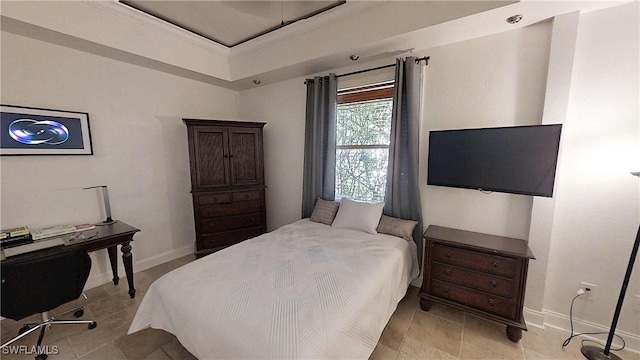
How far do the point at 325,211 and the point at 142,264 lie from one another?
7.67 ft

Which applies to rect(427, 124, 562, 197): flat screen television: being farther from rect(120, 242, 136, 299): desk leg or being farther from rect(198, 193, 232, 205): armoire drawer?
rect(120, 242, 136, 299): desk leg

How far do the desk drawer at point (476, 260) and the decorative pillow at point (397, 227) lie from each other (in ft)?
0.92

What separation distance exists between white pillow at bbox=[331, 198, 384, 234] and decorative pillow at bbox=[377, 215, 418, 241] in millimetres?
66

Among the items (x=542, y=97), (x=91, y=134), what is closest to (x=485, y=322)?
(x=542, y=97)

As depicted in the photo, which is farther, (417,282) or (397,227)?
(417,282)

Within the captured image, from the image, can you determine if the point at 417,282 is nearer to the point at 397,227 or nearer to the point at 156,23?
the point at 397,227

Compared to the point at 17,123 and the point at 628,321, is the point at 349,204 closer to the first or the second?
the point at 628,321

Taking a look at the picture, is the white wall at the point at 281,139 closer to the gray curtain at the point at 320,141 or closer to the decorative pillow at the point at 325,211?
the gray curtain at the point at 320,141

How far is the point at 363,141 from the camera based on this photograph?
283 cm

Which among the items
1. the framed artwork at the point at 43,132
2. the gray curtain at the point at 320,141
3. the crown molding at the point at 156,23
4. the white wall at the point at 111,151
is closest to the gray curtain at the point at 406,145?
the gray curtain at the point at 320,141

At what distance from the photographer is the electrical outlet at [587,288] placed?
1841 mm

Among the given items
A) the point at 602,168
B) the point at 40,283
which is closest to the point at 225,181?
the point at 40,283

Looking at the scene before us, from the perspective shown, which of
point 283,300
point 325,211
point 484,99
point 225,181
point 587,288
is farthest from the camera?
point 225,181

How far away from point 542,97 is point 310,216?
2.47 metres
